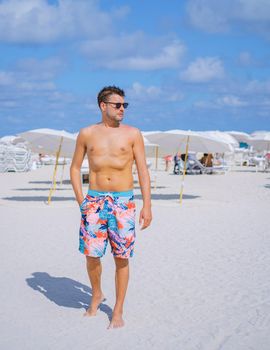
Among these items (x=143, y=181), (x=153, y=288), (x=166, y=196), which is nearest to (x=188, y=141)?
(x=166, y=196)

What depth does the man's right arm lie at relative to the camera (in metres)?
4.90

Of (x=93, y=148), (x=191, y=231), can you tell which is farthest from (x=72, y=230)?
(x=93, y=148)

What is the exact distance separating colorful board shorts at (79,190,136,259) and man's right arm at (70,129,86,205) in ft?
0.71

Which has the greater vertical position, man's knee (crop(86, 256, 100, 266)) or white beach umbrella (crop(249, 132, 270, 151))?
white beach umbrella (crop(249, 132, 270, 151))

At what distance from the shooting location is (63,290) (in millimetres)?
5984

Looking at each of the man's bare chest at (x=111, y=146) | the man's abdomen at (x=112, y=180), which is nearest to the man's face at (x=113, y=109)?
the man's bare chest at (x=111, y=146)

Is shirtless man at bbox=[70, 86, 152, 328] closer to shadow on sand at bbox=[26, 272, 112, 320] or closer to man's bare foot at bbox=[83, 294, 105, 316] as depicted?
man's bare foot at bbox=[83, 294, 105, 316]

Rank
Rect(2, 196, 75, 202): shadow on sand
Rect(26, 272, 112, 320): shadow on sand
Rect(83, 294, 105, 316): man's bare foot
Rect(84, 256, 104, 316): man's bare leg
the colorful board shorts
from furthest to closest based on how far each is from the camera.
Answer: Rect(2, 196, 75, 202): shadow on sand < Rect(26, 272, 112, 320): shadow on sand < Rect(83, 294, 105, 316): man's bare foot < Rect(84, 256, 104, 316): man's bare leg < the colorful board shorts

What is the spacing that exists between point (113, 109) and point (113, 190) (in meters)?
0.61

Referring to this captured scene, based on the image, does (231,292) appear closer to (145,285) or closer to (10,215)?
(145,285)

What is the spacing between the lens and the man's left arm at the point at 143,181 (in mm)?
4797

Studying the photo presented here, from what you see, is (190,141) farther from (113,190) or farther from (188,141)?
(113,190)

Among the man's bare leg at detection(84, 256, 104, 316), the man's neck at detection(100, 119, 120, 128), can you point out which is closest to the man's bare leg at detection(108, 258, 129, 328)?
the man's bare leg at detection(84, 256, 104, 316)

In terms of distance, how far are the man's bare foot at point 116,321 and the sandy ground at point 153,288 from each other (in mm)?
53
